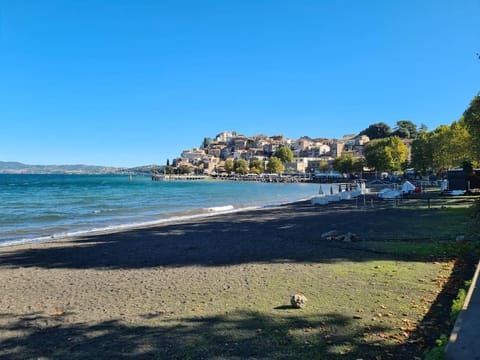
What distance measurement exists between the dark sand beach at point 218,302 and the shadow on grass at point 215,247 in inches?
3.1

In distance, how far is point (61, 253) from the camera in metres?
13.2

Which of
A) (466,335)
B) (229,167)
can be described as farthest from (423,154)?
(229,167)

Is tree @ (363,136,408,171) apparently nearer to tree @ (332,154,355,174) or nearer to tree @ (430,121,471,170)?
tree @ (332,154,355,174)

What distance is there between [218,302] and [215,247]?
6.31m

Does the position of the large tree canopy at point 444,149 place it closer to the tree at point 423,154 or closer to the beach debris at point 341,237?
the tree at point 423,154

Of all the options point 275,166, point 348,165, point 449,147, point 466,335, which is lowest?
point 466,335

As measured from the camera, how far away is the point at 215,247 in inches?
516

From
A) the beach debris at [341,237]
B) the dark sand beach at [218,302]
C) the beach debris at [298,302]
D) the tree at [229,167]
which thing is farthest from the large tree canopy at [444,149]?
the tree at [229,167]

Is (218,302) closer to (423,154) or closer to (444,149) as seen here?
(444,149)

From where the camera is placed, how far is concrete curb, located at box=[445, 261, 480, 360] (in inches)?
155

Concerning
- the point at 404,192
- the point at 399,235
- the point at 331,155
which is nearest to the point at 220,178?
the point at 331,155

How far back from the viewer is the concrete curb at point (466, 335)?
394 centimetres

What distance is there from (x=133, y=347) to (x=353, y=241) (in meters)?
9.42

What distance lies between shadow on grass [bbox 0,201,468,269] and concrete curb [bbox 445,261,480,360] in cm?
475
